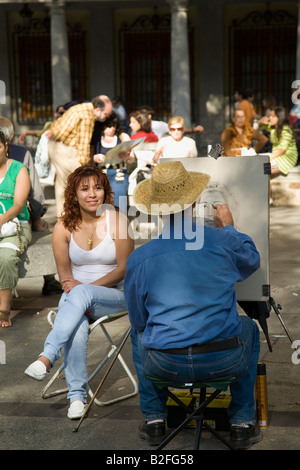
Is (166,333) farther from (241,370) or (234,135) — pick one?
(234,135)

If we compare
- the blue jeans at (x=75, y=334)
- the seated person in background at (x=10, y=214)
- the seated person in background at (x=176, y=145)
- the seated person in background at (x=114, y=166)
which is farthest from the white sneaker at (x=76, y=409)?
the seated person in background at (x=176, y=145)

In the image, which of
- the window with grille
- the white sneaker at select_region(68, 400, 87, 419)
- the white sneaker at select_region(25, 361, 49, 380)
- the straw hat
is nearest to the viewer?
the straw hat

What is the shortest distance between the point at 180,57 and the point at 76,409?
14.0 m

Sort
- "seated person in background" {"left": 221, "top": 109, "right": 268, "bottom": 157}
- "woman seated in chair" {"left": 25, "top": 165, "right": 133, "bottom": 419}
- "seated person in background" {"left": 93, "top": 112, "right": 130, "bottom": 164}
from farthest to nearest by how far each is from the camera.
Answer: "seated person in background" {"left": 221, "top": 109, "right": 268, "bottom": 157} < "seated person in background" {"left": 93, "top": 112, "right": 130, "bottom": 164} < "woman seated in chair" {"left": 25, "top": 165, "right": 133, "bottom": 419}

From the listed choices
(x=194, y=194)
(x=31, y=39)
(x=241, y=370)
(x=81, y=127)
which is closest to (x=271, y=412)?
(x=241, y=370)

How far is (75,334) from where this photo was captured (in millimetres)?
4488

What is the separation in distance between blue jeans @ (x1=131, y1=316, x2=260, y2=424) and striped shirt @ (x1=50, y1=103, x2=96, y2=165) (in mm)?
4789

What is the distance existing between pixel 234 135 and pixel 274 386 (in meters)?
6.87

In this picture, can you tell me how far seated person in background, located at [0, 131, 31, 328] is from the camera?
20.9 ft

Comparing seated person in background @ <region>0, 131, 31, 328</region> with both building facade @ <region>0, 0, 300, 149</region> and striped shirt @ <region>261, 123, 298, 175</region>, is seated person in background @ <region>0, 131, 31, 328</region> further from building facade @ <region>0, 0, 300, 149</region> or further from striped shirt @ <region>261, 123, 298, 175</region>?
building facade @ <region>0, 0, 300, 149</region>

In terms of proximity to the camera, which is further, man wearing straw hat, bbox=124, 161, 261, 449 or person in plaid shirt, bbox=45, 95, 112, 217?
person in plaid shirt, bbox=45, 95, 112, 217

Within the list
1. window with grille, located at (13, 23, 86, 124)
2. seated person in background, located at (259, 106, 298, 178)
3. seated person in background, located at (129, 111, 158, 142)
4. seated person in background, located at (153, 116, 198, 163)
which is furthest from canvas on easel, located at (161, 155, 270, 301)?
window with grille, located at (13, 23, 86, 124)

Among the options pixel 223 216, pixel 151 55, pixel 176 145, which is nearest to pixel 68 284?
pixel 223 216

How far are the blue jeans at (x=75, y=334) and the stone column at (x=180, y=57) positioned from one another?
43.0ft
